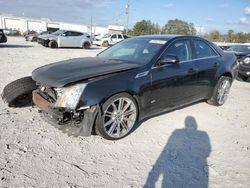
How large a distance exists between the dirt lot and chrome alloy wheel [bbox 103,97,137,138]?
0.54ft

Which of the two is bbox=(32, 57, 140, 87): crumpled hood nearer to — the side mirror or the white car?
the side mirror

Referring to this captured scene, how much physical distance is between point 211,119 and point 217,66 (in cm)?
131

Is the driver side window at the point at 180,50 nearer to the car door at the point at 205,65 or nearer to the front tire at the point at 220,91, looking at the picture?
the car door at the point at 205,65

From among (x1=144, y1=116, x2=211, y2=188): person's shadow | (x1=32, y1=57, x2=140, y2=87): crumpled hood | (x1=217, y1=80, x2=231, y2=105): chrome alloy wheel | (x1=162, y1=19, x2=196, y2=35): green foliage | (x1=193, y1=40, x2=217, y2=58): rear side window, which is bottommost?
(x1=144, y1=116, x2=211, y2=188): person's shadow

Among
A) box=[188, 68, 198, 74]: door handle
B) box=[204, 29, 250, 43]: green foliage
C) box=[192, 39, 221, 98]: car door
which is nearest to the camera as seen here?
box=[188, 68, 198, 74]: door handle

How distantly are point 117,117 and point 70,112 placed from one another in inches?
31.0

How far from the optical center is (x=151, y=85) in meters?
4.25

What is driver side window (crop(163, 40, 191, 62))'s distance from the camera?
4.70m

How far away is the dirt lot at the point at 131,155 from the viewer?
3.03 metres

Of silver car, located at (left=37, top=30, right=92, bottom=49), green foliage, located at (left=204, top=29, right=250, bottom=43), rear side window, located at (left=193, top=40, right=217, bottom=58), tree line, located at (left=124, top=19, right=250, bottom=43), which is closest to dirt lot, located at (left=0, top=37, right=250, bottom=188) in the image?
rear side window, located at (left=193, top=40, right=217, bottom=58)

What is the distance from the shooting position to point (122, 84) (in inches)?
152

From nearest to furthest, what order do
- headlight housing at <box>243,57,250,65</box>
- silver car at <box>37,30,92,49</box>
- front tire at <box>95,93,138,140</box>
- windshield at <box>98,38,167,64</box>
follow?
front tire at <box>95,93,138,140</box>
windshield at <box>98,38,167,64</box>
headlight housing at <box>243,57,250,65</box>
silver car at <box>37,30,92,49</box>

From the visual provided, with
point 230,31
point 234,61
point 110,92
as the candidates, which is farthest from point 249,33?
point 110,92

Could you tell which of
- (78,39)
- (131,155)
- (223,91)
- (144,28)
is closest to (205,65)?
(223,91)
